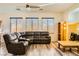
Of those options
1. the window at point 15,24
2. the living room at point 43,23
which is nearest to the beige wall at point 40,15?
the living room at point 43,23

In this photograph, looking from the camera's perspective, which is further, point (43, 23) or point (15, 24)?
point (43, 23)

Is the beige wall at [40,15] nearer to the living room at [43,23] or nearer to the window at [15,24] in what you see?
the living room at [43,23]

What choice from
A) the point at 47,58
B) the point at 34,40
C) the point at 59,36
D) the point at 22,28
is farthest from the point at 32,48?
the point at 47,58

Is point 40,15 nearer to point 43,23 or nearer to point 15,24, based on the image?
point 43,23

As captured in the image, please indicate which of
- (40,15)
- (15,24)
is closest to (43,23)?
(40,15)

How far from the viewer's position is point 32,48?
5809 millimetres

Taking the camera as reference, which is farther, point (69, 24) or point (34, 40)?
point (34, 40)

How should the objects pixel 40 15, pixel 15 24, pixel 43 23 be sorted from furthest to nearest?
pixel 43 23, pixel 40 15, pixel 15 24

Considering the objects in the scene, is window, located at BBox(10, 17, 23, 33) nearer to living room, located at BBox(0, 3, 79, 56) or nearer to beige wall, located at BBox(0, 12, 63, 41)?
living room, located at BBox(0, 3, 79, 56)

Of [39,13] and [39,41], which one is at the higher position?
[39,13]

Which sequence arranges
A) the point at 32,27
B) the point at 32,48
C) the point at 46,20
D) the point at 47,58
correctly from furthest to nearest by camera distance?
the point at 32,48
the point at 32,27
the point at 46,20
the point at 47,58

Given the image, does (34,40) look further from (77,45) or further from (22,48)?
(77,45)

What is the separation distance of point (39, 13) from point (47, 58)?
2327mm

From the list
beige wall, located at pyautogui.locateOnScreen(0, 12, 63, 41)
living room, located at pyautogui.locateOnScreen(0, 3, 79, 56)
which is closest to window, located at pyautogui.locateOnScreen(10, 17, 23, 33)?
living room, located at pyautogui.locateOnScreen(0, 3, 79, 56)
